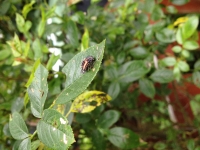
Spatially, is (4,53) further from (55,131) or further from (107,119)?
(55,131)

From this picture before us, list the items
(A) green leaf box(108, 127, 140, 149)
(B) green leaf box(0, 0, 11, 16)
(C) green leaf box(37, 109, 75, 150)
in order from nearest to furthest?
1. (C) green leaf box(37, 109, 75, 150)
2. (A) green leaf box(108, 127, 140, 149)
3. (B) green leaf box(0, 0, 11, 16)

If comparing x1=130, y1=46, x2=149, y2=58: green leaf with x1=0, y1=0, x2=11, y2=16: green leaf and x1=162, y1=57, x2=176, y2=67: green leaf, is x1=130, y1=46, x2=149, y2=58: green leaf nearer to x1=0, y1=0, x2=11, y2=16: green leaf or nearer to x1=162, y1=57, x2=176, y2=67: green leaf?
x1=162, y1=57, x2=176, y2=67: green leaf

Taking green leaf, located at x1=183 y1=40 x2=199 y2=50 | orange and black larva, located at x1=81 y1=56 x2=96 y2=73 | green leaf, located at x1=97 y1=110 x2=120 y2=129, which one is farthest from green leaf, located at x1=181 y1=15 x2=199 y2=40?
orange and black larva, located at x1=81 y1=56 x2=96 y2=73

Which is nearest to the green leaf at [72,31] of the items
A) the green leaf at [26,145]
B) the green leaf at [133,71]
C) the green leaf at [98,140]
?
the green leaf at [133,71]

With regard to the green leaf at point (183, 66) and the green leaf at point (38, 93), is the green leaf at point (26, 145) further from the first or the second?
the green leaf at point (183, 66)

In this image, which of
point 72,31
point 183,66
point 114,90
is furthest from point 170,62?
point 72,31
